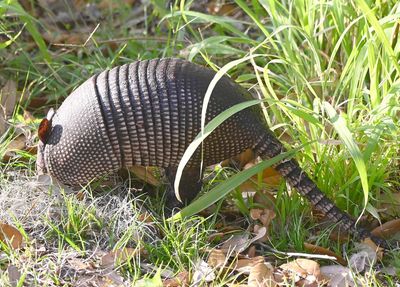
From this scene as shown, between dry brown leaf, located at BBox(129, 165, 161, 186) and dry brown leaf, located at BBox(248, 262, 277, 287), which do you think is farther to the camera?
dry brown leaf, located at BBox(129, 165, 161, 186)

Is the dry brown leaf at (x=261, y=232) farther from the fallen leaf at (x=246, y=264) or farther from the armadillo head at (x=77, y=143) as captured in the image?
the armadillo head at (x=77, y=143)

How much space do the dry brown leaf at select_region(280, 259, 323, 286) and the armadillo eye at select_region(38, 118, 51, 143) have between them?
1.59m

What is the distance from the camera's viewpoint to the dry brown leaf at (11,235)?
4207mm

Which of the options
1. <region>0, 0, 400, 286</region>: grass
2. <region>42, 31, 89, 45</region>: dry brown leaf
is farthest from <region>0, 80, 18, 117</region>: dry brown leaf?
<region>42, 31, 89, 45</region>: dry brown leaf

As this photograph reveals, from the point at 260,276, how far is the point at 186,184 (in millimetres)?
810

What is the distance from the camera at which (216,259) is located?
4184 millimetres

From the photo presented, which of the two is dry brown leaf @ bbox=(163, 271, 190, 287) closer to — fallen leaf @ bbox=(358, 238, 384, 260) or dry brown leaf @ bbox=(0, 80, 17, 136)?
fallen leaf @ bbox=(358, 238, 384, 260)

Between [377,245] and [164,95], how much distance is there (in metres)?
1.43

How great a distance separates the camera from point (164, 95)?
437 cm

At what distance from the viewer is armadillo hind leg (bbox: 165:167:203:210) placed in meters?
4.56

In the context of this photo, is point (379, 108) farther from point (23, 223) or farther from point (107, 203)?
point (23, 223)

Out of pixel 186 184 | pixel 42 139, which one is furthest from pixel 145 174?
pixel 42 139

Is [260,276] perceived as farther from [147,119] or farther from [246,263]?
[147,119]

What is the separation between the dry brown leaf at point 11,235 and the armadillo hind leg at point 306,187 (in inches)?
54.7
